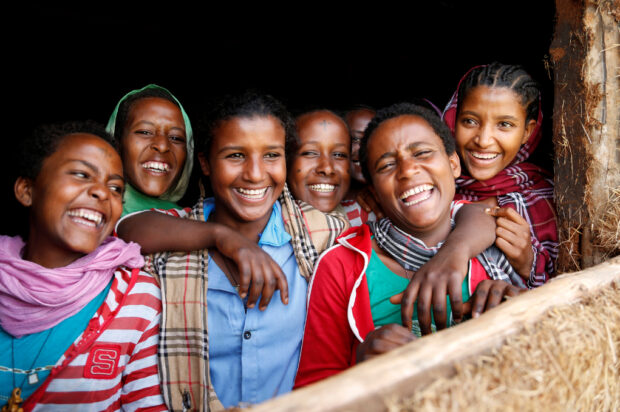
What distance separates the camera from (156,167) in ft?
8.04

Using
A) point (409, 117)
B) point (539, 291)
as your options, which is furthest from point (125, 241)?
point (539, 291)

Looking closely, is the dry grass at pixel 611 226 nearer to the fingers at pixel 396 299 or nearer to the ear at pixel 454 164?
the ear at pixel 454 164

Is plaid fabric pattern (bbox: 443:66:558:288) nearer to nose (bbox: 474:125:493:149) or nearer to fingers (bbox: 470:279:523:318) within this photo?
nose (bbox: 474:125:493:149)

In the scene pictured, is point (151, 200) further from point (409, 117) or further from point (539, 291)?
point (539, 291)

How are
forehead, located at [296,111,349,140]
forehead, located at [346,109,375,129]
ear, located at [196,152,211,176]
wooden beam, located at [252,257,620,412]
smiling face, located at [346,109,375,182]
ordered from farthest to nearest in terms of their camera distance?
1. forehead, located at [346,109,375,129]
2. smiling face, located at [346,109,375,182]
3. forehead, located at [296,111,349,140]
4. ear, located at [196,152,211,176]
5. wooden beam, located at [252,257,620,412]

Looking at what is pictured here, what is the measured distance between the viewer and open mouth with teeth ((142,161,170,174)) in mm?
2439

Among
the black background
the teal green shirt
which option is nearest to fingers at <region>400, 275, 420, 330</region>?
the teal green shirt

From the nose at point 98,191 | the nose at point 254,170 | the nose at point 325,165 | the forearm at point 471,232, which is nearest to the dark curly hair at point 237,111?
the nose at point 254,170

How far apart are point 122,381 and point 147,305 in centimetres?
30

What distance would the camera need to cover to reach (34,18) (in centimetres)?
497

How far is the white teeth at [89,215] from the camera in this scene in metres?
1.68

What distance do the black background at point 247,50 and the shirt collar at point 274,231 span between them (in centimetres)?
288

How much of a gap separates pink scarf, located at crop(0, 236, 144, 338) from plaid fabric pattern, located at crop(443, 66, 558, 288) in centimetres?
190

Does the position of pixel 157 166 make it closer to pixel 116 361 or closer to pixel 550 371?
pixel 116 361
